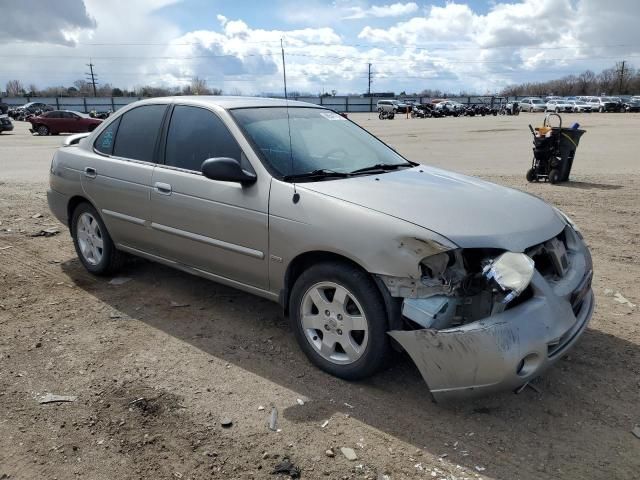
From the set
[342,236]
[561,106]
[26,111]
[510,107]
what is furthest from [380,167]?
[561,106]

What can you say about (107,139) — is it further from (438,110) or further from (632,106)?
(632,106)

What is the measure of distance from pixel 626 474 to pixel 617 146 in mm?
20019

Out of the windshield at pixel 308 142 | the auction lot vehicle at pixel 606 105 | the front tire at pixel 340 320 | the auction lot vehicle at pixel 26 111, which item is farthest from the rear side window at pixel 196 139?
the auction lot vehicle at pixel 606 105

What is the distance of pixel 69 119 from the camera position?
31562 millimetres

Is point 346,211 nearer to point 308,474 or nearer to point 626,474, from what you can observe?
point 308,474

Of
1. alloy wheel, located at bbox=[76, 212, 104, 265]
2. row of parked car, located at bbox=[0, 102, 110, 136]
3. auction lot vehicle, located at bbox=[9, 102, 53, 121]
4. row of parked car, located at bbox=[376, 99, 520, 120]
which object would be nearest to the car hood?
alloy wheel, located at bbox=[76, 212, 104, 265]

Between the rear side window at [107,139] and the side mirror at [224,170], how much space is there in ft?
5.95

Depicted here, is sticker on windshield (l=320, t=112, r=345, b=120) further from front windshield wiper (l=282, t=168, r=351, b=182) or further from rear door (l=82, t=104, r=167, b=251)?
rear door (l=82, t=104, r=167, b=251)

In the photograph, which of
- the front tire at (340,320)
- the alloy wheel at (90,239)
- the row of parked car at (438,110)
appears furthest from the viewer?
the row of parked car at (438,110)

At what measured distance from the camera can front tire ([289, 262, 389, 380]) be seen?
10.3ft

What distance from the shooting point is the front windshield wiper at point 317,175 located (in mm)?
3663

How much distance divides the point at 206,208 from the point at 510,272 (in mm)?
2164

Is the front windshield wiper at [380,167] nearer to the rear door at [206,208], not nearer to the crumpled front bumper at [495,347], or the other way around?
the rear door at [206,208]

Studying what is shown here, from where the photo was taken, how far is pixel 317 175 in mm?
3732
